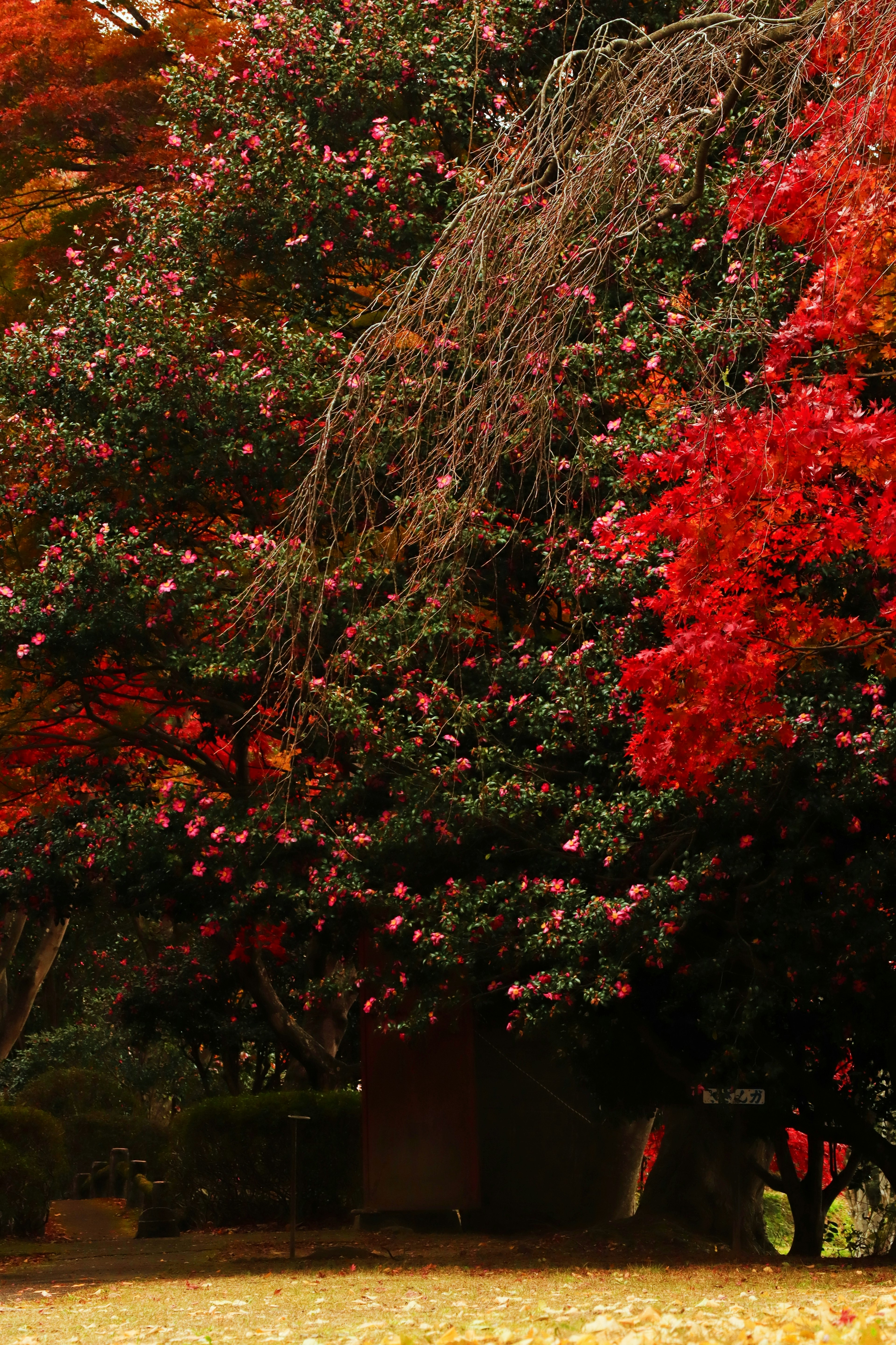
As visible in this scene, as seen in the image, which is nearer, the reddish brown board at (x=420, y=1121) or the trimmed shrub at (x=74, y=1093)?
the reddish brown board at (x=420, y=1121)

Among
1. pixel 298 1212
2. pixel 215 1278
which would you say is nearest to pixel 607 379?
pixel 215 1278

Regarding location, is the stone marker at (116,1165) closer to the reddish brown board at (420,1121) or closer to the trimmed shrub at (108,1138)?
the trimmed shrub at (108,1138)

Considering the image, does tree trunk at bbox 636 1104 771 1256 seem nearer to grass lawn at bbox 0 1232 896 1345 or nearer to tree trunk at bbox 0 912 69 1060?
grass lawn at bbox 0 1232 896 1345

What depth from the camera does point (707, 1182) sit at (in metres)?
11.8

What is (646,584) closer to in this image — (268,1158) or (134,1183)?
(268,1158)

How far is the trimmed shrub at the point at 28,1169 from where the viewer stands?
14.4 m

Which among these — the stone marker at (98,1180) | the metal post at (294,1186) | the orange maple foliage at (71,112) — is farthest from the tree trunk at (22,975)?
the orange maple foliage at (71,112)

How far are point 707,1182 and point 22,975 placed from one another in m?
10.2

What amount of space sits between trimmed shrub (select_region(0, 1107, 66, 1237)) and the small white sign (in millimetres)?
8202

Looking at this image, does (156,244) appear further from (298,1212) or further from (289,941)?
(298,1212)

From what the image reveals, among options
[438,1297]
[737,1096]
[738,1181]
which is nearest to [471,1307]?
[438,1297]

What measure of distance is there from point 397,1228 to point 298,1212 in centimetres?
303

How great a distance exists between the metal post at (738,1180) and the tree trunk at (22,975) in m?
10.1

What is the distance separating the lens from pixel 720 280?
8.70m
